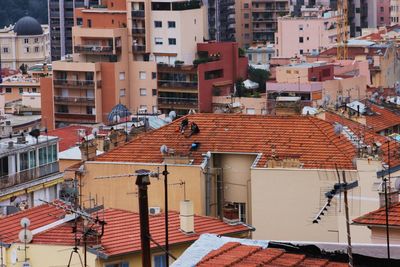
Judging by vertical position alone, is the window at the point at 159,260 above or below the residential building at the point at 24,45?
above

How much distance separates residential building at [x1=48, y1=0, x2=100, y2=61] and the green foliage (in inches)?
1556

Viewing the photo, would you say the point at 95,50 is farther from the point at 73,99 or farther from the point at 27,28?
the point at 27,28

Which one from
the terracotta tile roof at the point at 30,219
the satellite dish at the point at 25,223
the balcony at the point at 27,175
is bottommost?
the balcony at the point at 27,175

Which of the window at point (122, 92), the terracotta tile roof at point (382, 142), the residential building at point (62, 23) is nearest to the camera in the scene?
the terracotta tile roof at point (382, 142)

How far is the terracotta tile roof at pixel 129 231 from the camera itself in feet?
82.7

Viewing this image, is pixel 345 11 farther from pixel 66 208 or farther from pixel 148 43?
pixel 66 208

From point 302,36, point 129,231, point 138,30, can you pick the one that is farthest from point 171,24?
point 129,231

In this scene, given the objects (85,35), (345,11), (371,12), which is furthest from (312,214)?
(371,12)

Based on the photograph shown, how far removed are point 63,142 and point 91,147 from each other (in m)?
17.7

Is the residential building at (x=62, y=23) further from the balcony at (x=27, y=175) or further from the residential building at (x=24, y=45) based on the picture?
the balcony at (x=27, y=175)

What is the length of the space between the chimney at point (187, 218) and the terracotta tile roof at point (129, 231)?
10 centimetres

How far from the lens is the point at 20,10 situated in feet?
523

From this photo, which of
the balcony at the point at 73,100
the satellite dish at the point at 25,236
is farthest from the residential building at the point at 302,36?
the satellite dish at the point at 25,236

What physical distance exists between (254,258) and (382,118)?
31607 millimetres
